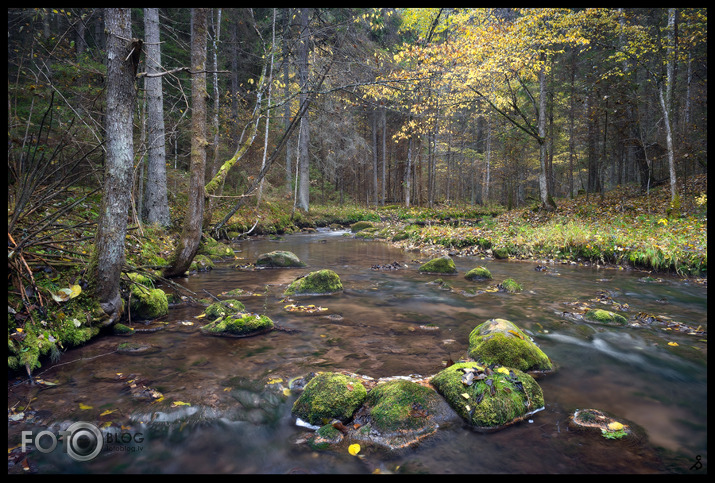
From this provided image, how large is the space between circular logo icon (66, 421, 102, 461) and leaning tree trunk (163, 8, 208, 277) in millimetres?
4605

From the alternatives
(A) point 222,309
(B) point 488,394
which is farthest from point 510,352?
(A) point 222,309

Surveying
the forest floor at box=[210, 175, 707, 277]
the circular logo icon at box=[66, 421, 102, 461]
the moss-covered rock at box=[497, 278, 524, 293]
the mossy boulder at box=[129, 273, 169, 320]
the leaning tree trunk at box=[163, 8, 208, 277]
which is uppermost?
the leaning tree trunk at box=[163, 8, 208, 277]

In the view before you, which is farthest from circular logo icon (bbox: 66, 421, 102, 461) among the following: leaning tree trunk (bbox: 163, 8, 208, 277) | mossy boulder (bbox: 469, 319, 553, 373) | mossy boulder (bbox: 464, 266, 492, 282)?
mossy boulder (bbox: 464, 266, 492, 282)

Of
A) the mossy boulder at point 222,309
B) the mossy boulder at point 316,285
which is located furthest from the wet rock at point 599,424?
the mossy boulder at point 316,285

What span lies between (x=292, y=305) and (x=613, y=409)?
5.19 meters

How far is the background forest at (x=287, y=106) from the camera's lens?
5285 mm

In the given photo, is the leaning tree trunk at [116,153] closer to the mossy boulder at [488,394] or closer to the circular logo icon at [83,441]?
the circular logo icon at [83,441]

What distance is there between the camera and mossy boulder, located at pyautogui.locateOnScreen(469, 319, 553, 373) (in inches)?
168

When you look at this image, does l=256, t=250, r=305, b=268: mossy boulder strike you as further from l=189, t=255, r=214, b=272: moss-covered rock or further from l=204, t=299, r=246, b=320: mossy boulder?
l=204, t=299, r=246, b=320: mossy boulder

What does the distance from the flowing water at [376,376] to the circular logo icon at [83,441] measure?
64 mm

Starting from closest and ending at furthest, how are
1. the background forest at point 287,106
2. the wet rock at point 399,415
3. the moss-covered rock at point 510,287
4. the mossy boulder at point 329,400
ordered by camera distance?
the wet rock at point 399,415
the mossy boulder at point 329,400
the background forest at point 287,106
the moss-covered rock at point 510,287

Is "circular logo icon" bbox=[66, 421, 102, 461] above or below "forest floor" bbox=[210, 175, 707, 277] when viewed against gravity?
below

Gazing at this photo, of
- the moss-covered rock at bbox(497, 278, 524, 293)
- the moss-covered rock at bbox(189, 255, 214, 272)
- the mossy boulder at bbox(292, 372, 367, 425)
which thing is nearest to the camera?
the mossy boulder at bbox(292, 372, 367, 425)

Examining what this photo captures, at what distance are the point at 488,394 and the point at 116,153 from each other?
5.31 m
